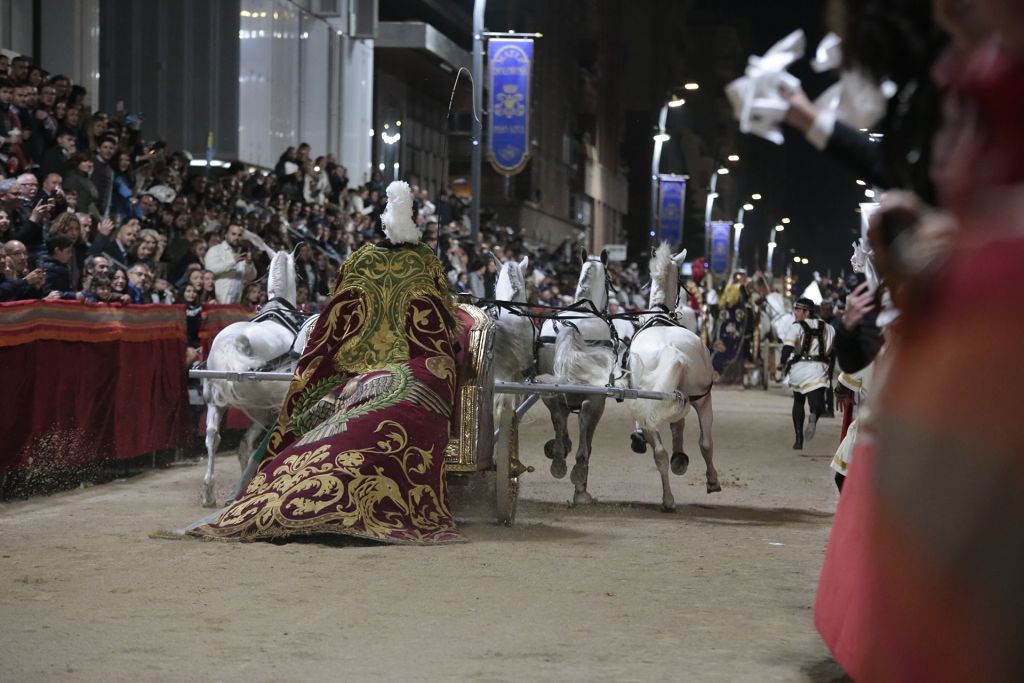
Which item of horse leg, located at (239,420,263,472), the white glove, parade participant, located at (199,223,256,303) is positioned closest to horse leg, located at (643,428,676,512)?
horse leg, located at (239,420,263,472)

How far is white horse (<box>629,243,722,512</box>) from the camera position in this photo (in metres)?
11.9

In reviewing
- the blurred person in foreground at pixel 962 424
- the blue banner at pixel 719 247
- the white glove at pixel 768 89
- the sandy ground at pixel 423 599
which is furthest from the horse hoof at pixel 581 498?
the blue banner at pixel 719 247

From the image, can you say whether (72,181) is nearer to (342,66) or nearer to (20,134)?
(20,134)

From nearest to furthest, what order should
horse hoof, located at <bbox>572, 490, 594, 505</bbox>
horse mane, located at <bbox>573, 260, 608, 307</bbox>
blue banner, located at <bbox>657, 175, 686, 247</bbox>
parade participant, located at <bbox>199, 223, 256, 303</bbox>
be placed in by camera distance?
horse hoof, located at <bbox>572, 490, 594, 505</bbox>
horse mane, located at <bbox>573, 260, 608, 307</bbox>
parade participant, located at <bbox>199, 223, 256, 303</bbox>
blue banner, located at <bbox>657, 175, 686, 247</bbox>

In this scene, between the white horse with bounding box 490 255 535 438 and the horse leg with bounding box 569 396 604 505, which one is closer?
the horse leg with bounding box 569 396 604 505

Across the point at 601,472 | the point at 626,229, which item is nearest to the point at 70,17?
the point at 601,472

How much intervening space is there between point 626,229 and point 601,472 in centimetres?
7738

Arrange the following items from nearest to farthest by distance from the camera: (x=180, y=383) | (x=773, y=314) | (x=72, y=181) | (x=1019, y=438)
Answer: (x=1019, y=438) < (x=180, y=383) < (x=72, y=181) < (x=773, y=314)

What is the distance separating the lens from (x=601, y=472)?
50.3ft

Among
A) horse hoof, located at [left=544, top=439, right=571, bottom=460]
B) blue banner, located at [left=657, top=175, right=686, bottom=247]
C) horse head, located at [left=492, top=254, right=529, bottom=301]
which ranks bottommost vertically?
horse hoof, located at [left=544, top=439, right=571, bottom=460]

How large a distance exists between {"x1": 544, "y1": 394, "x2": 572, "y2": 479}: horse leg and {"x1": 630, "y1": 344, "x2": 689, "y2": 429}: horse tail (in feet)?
2.93

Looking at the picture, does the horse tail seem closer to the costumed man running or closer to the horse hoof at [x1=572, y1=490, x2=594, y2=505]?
the horse hoof at [x1=572, y1=490, x2=594, y2=505]

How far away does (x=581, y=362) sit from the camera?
1221cm

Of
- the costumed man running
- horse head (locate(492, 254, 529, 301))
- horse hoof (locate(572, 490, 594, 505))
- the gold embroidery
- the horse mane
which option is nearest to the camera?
the gold embroidery
